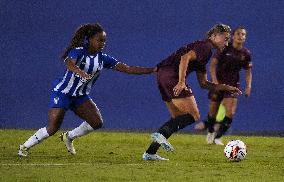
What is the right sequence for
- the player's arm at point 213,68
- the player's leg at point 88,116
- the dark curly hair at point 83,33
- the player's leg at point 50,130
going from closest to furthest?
1. the dark curly hair at point 83,33
2. the player's leg at point 50,130
3. the player's leg at point 88,116
4. the player's arm at point 213,68

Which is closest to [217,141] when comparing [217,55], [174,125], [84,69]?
[217,55]

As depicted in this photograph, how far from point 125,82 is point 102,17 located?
168 centimetres

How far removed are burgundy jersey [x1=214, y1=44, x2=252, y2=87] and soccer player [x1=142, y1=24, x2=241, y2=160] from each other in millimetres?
4777

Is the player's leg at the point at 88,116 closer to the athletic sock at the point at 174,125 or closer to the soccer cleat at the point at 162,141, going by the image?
the athletic sock at the point at 174,125

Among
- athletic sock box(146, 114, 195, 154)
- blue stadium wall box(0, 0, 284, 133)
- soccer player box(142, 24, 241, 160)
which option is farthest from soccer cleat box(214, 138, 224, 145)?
athletic sock box(146, 114, 195, 154)

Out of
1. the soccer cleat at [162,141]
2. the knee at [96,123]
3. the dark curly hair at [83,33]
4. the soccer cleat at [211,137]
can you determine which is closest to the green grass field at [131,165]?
the soccer cleat at [162,141]

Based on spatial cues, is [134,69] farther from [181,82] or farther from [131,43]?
[131,43]

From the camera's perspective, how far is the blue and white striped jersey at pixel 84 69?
32.9 ft

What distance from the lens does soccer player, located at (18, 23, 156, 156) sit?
994 cm

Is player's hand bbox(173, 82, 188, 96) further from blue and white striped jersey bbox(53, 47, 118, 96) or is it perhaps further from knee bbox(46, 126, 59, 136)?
knee bbox(46, 126, 59, 136)

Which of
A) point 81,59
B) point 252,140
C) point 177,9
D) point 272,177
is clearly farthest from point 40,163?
point 177,9

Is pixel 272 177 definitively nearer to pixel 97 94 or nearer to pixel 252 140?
pixel 252 140

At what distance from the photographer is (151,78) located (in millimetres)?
17500

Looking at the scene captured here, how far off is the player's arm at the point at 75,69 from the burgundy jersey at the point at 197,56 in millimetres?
1106
